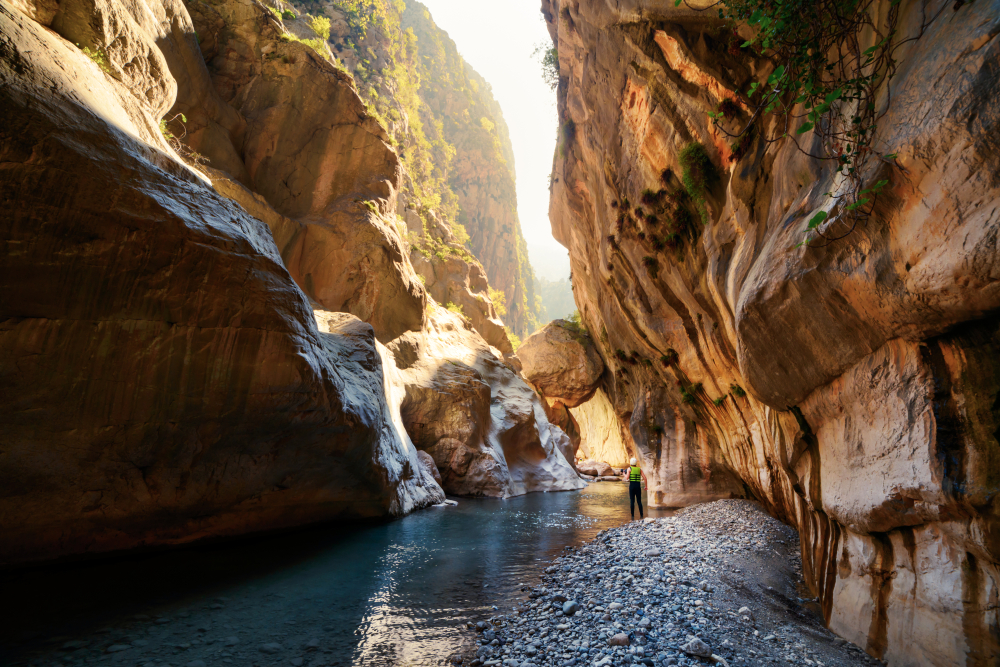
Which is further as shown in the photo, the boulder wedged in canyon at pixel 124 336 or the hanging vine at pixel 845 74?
the boulder wedged in canyon at pixel 124 336

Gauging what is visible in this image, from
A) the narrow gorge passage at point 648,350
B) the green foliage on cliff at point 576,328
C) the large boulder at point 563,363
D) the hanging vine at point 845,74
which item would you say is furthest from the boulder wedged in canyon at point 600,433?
the hanging vine at point 845,74

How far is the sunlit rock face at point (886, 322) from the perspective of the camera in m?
2.95

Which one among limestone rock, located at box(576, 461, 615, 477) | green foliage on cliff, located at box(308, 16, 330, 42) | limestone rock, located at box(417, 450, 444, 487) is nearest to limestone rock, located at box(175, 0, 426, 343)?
green foliage on cliff, located at box(308, 16, 330, 42)

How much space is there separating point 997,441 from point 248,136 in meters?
20.5

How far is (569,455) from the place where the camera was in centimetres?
2817

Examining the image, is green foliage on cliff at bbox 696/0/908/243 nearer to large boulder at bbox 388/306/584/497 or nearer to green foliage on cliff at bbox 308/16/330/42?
large boulder at bbox 388/306/584/497

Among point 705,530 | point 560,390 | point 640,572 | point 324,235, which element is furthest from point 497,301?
point 640,572

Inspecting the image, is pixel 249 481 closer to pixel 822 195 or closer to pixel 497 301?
pixel 822 195

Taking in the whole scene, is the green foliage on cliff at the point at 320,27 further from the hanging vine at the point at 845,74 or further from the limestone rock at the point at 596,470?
the limestone rock at the point at 596,470

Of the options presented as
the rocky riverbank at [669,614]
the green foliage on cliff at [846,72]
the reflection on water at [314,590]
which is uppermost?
the green foliage on cliff at [846,72]

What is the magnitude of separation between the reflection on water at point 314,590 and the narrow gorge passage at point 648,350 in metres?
0.06

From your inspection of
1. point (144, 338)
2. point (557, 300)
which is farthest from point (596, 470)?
point (557, 300)

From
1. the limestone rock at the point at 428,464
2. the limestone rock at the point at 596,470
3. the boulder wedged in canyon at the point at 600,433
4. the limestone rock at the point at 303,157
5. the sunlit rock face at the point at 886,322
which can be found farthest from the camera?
the boulder wedged in canyon at the point at 600,433

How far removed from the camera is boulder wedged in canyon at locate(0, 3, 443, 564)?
213 inches
